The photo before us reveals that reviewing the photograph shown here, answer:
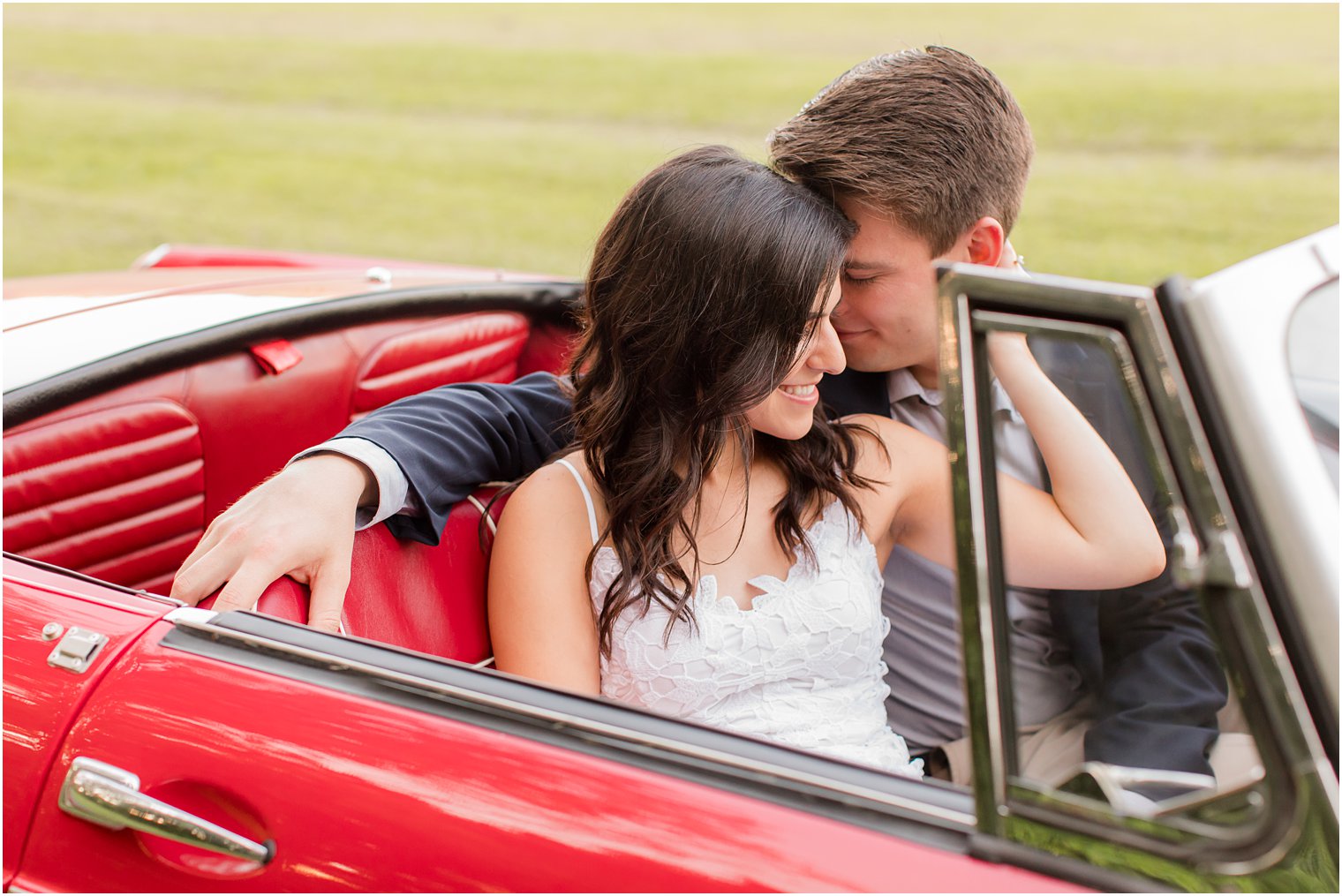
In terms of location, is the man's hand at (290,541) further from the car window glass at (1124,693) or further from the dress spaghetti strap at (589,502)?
the car window glass at (1124,693)

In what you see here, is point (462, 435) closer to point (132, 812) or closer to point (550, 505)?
point (550, 505)

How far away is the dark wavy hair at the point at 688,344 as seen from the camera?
1.83 metres

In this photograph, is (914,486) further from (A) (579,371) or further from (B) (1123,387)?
(B) (1123,387)

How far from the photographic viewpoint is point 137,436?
7.51 ft

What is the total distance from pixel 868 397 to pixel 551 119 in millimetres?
12436

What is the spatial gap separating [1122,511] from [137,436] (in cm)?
177

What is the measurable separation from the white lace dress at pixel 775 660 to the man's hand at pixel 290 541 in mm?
380

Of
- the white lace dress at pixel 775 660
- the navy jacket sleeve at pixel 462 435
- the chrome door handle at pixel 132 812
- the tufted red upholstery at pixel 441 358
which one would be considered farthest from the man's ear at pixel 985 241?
the chrome door handle at pixel 132 812

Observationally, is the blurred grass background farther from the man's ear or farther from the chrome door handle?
Result: the chrome door handle

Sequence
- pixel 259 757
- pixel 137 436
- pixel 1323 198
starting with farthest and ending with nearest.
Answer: pixel 1323 198 → pixel 137 436 → pixel 259 757

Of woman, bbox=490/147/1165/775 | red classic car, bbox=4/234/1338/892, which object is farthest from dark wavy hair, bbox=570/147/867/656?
red classic car, bbox=4/234/1338/892

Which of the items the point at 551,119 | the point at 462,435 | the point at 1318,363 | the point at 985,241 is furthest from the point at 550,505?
the point at 551,119

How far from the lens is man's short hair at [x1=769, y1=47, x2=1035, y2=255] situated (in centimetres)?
202

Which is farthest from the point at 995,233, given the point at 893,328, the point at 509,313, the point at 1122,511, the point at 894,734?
the point at 509,313
